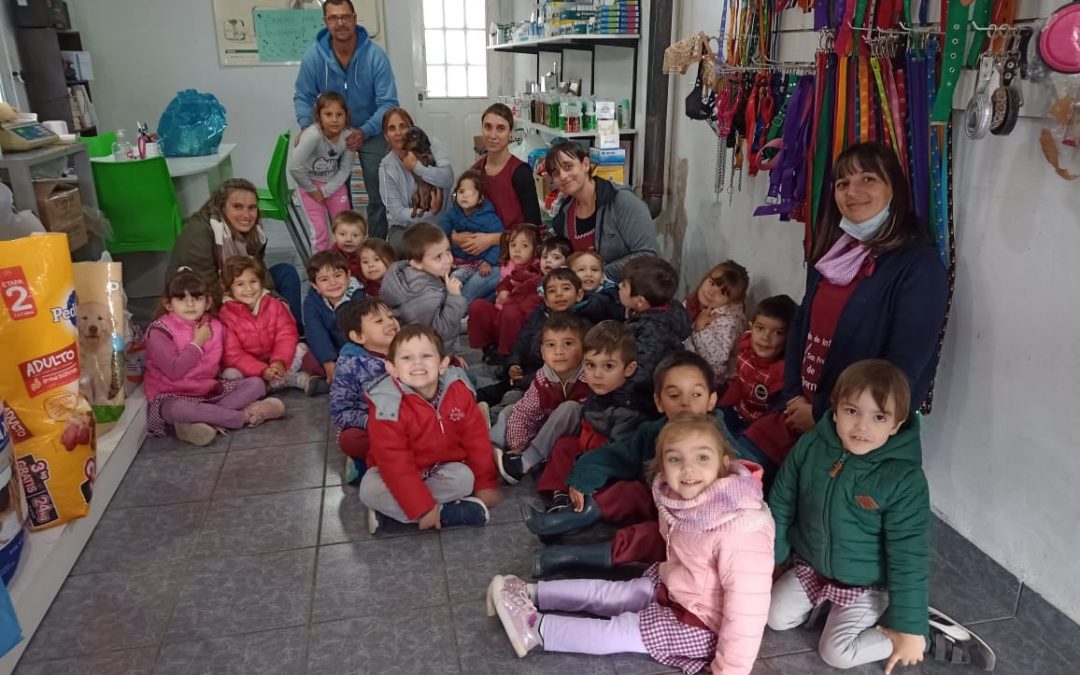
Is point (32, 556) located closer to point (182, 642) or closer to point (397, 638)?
point (182, 642)

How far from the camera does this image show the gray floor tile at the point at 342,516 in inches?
91.1

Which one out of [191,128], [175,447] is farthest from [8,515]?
[191,128]

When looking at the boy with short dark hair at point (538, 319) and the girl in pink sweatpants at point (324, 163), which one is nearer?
the boy with short dark hair at point (538, 319)

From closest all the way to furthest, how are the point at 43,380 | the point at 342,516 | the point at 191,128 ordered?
the point at 43,380 < the point at 342,516 < the point at 191,128

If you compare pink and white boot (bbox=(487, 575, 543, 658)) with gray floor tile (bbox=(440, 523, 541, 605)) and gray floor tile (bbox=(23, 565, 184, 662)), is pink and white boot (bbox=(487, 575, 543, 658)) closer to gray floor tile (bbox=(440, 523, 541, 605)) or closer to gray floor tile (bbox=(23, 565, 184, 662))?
gray floor tile (bbox=(440, 523, 541, 605))

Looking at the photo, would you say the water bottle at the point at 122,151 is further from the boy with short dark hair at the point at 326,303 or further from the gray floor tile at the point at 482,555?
the gray floor tile at the point at 482,555

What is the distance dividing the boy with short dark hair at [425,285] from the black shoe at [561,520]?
1.20 m

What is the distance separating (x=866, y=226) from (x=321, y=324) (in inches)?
90.0

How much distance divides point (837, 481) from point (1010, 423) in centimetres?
55

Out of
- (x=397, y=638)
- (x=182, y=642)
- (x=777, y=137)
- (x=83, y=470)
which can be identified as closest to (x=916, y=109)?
(x=777, y=137)

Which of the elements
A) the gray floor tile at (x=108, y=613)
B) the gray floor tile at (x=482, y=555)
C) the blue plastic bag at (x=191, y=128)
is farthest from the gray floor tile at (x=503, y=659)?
the blue plastic bag at (x=191, y=128)

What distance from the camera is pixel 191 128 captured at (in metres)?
5.27

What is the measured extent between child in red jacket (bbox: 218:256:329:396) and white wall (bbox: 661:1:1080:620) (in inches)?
95.7

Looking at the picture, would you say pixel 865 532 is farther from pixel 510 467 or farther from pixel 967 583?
pixel 510 467
